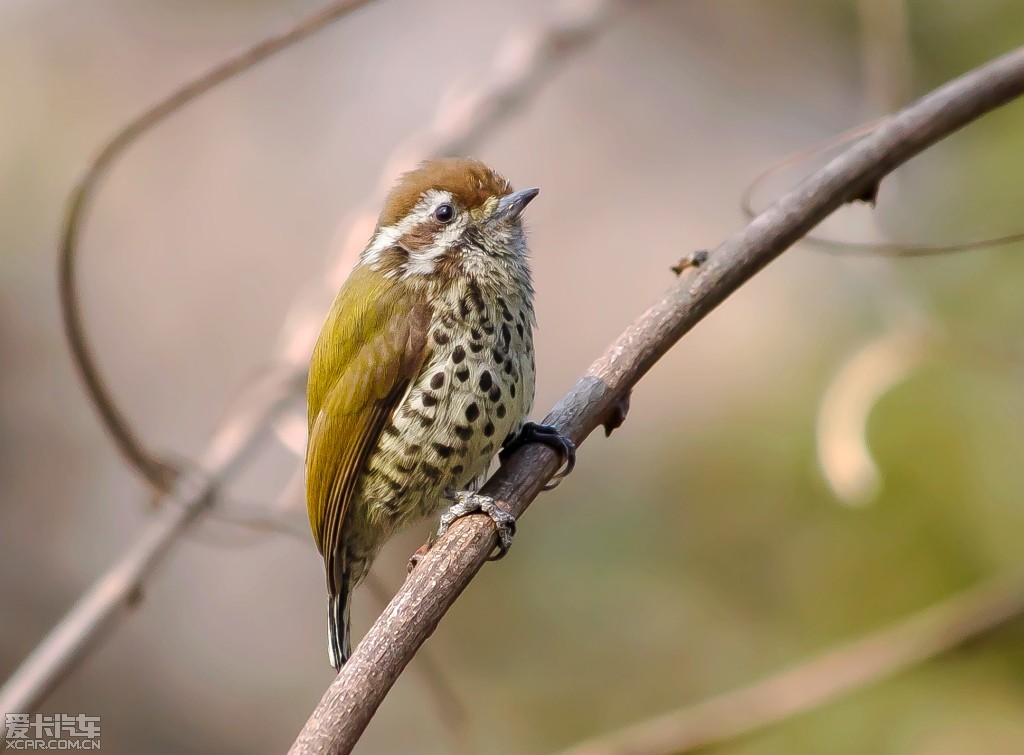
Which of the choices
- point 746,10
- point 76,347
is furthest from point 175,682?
point 746,10

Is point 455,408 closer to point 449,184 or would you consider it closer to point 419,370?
point 419,370

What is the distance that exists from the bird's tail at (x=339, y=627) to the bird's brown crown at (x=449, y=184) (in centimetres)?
99

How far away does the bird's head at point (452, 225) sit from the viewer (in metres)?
3.00

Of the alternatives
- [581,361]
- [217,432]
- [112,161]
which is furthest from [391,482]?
[581,361]

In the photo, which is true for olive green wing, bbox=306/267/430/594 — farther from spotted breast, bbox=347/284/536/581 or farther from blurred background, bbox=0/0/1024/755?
blurred background, bbox=0/0/1024/755

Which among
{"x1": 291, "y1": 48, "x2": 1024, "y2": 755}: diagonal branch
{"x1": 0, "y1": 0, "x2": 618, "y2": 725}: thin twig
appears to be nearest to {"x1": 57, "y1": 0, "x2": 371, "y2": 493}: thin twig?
{"x1": 0, "y1": 0, "x2": 618, "y2": 725}: thin twig

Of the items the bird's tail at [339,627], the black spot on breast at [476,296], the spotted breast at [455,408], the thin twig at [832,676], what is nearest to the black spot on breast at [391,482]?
the spotted breast at [455,408]

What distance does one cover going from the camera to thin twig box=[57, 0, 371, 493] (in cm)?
262

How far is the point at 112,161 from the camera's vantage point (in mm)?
2727

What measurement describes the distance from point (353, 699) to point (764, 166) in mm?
4792

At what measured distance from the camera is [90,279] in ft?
19.5

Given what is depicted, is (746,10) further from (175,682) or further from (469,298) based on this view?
(175,682)

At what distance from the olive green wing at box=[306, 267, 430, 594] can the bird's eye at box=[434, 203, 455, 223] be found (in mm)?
222

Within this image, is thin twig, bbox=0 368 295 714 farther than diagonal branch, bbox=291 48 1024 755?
Yes
